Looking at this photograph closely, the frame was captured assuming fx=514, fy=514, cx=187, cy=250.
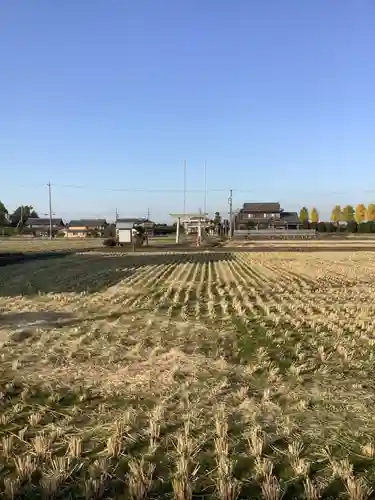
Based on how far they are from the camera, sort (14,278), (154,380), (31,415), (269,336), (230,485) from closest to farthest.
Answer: (230,485) < (31,415) < (154,380) < (269,336) < (14,278)

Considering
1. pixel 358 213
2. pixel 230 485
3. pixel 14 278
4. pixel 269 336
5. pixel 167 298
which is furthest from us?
pixel 358 213

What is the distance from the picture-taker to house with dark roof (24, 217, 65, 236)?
92738mm

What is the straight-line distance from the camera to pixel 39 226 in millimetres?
105500

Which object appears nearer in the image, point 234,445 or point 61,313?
point 234,445

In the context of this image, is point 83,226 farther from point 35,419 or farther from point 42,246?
point 35,419

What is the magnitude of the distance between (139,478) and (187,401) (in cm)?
169

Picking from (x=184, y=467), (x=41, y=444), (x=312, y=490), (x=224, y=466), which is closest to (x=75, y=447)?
(x=41, y=444)

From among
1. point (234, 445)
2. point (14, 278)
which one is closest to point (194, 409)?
point (234, 445)

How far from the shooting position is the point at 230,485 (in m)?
3.25

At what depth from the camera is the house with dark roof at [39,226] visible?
304 ft

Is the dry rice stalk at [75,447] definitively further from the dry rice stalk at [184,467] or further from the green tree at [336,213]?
the green tree at [336,213]

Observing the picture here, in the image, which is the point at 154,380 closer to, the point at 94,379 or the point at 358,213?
the point at 94,379

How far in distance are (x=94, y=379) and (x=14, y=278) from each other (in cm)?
1264

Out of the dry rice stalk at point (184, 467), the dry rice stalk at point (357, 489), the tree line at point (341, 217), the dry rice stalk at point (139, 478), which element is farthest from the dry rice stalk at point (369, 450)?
the tree line at point (341, 217)
